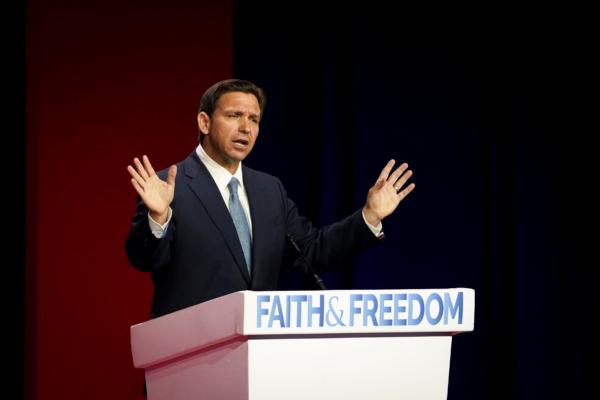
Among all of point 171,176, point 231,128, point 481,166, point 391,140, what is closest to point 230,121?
point 231,128

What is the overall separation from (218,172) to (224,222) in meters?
0.20

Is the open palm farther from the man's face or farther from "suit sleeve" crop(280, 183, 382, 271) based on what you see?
the man's face

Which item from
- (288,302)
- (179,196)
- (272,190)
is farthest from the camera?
(272,190)

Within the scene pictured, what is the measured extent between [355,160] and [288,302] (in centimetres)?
194

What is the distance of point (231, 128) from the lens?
8.47ft

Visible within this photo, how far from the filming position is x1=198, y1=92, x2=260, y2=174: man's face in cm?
257

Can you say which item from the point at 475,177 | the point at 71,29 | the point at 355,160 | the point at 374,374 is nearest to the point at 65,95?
the point at 71,29

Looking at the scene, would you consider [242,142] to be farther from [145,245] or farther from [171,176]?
[145,245]

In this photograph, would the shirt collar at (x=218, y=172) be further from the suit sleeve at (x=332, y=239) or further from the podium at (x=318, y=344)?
the podium at (x=318, y=344)

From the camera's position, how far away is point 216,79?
3506mm

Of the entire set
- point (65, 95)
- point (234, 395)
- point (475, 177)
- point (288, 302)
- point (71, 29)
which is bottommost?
point (234, 395)

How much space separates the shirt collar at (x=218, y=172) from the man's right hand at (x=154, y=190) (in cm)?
31

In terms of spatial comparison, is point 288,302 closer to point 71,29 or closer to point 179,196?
point 179,196

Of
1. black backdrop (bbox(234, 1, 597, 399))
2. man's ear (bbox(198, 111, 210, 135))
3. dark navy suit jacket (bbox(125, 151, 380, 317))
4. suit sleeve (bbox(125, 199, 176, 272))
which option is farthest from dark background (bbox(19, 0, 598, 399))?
suit sleeve (bbox(125, 199, 176, 272))
